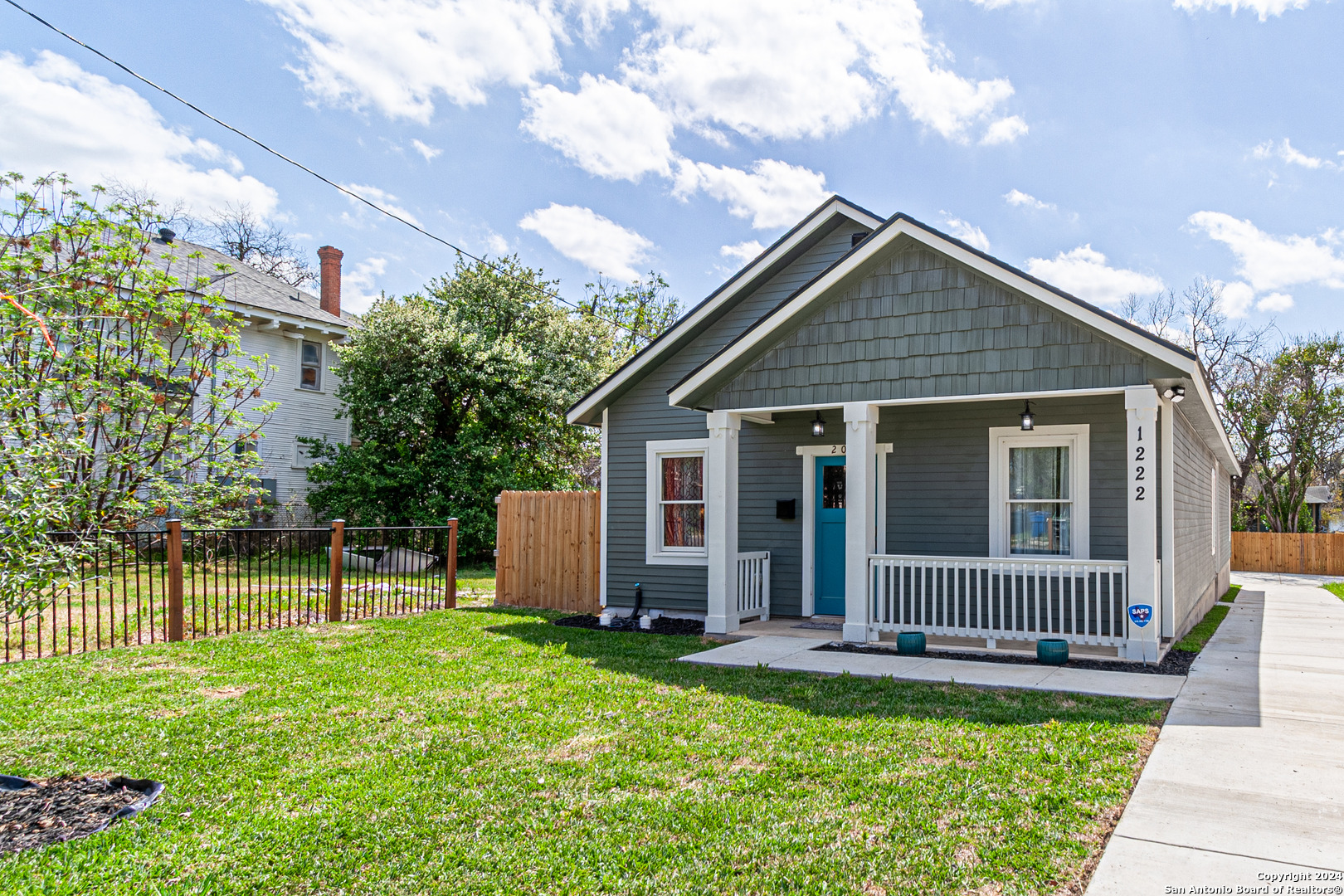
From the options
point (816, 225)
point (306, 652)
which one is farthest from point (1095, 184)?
point (306, 652)

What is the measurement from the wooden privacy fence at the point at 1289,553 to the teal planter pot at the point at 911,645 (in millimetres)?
24848

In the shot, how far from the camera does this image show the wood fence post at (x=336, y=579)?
979 cm

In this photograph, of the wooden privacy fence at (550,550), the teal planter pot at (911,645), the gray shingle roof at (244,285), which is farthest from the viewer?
the gray shingle roof at (244,285)

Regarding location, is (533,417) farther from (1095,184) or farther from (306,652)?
(1095,184)

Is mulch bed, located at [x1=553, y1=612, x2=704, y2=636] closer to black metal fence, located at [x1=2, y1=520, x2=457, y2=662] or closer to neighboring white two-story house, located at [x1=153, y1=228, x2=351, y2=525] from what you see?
black metal fence, located at [x1=2, y1=520, x2=457, y2=662]

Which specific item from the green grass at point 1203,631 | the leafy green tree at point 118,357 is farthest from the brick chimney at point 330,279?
the green grass at point 1203,631

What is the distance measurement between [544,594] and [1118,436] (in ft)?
25.3

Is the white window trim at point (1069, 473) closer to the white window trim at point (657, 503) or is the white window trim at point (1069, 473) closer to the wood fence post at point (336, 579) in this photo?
the white window trim at point (657, 503)

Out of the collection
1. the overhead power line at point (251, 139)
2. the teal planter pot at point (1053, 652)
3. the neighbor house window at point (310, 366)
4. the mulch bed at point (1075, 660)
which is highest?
the overhead power line at point (251, 139)

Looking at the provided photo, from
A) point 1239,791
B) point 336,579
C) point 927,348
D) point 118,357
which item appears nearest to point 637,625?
point 336,579

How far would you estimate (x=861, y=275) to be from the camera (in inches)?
324

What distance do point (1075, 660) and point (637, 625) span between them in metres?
4.84

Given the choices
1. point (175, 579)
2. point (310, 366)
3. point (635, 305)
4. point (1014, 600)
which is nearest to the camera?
point (1014, 600)

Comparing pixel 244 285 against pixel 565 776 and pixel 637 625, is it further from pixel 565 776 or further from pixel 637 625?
pixel 565 776
